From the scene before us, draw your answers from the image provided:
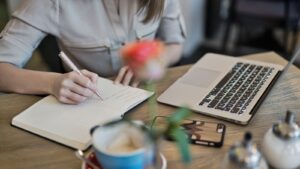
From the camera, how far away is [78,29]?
3.91 ft

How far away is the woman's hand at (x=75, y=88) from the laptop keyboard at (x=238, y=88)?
0.88 ft

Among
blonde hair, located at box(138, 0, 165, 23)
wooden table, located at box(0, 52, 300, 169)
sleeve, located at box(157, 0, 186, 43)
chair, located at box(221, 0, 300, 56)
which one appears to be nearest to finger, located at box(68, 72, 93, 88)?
wooden table, located at box(0, 52, 300, 169)

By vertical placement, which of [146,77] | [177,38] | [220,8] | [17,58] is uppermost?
[146,77]

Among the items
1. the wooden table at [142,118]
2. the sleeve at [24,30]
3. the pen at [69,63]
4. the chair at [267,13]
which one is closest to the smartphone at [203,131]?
the wooden table at [142,118]

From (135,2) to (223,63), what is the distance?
0.33m

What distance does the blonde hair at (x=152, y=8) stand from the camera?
118cm

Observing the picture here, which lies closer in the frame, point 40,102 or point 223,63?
point 40,102

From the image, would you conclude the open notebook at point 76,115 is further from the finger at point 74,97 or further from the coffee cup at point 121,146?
the coffee cup at point 121,146

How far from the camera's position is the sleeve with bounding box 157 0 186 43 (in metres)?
1.35

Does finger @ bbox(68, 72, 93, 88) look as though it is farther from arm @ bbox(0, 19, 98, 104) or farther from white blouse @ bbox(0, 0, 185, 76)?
white blouse @ bbox(0, 0, 185, 76)

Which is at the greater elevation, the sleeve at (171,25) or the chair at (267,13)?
the sleeve at (171,25)

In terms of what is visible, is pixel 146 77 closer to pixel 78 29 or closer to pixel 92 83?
pixel 92 83

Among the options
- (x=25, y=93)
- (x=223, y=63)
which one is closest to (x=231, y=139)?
(x=223, y=63)

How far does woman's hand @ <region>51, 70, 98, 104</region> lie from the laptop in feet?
0.57
